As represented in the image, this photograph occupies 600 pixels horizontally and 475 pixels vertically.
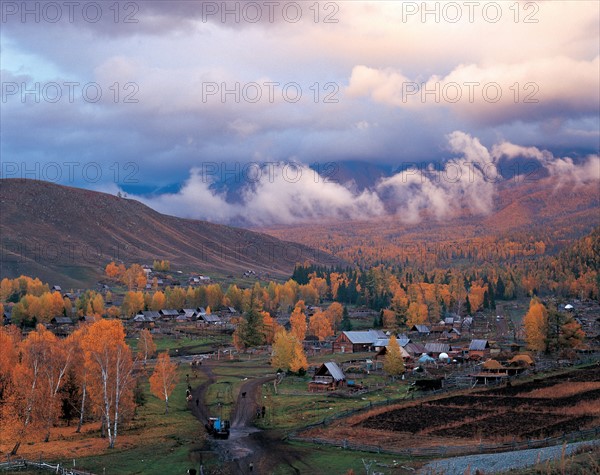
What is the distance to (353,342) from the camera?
129500 millimetres

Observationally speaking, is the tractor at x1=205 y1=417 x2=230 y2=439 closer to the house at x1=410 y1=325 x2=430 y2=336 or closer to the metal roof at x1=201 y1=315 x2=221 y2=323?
the house at x1=410 y1=325 x2=430 y2=336

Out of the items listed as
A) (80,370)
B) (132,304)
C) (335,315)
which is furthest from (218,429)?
(132,304)

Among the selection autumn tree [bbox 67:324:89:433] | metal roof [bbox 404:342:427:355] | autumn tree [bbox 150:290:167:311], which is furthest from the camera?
autumn tree [bbox 150:290:167:311]

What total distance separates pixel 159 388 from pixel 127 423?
10219 mm

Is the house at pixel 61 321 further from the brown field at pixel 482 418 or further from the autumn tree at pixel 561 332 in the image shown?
the brown field at pixel 482 418

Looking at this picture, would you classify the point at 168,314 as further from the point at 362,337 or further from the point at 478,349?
the point at 478,349

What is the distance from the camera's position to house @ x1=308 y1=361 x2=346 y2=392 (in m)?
82.7

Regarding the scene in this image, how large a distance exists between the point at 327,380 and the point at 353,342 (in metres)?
46.4

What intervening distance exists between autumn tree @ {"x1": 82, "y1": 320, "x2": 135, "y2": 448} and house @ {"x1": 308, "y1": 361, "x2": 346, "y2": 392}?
1068 inches

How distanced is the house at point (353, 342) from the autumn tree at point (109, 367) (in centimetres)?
7102

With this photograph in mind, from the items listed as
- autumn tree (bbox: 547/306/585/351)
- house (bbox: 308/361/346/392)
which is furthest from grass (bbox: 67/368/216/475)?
autumn tree (bbox: 547/306/585/351)

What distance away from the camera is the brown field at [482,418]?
52.3 meters

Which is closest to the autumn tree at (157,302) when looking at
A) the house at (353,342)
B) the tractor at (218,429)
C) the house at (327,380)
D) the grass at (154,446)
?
the house at (353,342)

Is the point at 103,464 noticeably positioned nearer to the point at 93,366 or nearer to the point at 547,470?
the point at 93,366
